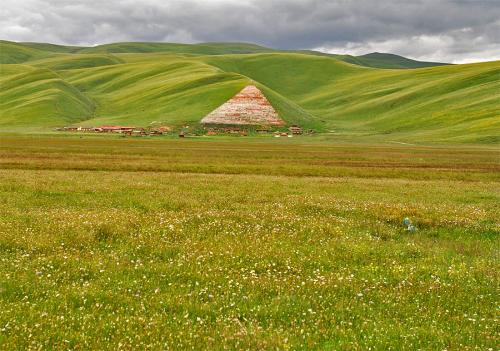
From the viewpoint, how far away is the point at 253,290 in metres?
11.9

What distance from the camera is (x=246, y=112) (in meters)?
152

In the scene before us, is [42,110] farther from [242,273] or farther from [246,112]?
[242,273]

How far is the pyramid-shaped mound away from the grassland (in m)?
121

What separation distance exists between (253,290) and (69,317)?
4.50 m

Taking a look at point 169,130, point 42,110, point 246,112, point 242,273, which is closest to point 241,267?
point 242,273

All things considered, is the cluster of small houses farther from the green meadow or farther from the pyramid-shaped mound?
the green meadow

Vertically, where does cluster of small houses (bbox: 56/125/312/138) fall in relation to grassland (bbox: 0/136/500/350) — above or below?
below

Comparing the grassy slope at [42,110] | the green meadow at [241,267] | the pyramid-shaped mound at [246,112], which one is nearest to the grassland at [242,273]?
the green meadow at [241,267]

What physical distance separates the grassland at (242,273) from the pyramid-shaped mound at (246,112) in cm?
12117

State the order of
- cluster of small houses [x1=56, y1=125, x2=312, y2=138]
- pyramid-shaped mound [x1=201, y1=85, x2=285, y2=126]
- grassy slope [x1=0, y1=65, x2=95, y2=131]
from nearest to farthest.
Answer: cluster of small houses [x1=56, y1=125, x2=312, y2=138], pyramid-shaped mound [x1=201, y1=85, x2=285, y2=126], grassy slope [x1=0, y1=65, x2=95, y2=131]

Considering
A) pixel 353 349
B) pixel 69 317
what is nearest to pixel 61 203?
pixel 69 317

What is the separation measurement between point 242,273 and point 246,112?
141 meters

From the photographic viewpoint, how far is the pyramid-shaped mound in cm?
14738

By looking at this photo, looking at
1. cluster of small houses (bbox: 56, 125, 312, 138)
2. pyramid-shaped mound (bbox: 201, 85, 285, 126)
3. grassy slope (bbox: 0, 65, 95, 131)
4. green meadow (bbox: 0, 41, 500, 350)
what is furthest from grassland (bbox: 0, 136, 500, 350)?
grassy slope (bbox: 0, 65, 95, 131)
